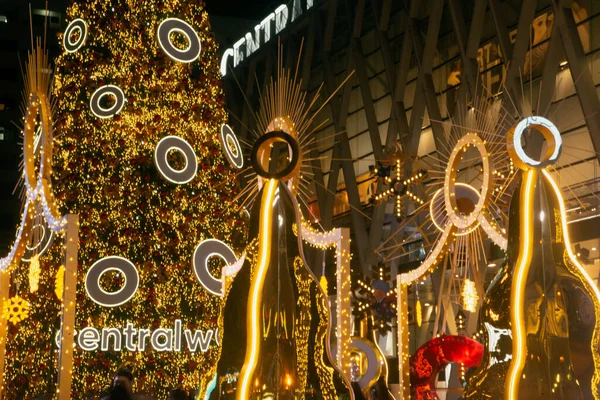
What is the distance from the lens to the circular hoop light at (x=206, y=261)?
51.3 feet

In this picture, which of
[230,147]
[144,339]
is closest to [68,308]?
[144,339]

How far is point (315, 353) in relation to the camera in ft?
24.6

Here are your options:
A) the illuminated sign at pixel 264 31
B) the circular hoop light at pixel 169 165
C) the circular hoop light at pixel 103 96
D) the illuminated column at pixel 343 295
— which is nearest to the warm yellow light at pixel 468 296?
the circular hoop light at pixel 169 165

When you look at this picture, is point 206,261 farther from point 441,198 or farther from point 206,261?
point 441,198

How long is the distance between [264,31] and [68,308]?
34891 millimetres

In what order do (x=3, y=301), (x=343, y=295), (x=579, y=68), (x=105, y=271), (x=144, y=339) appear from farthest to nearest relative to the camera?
(x=579, y=68)
(x=144, y=339)
(x=105, y=271)
(x=3, y=301)
(x=343, y=295)

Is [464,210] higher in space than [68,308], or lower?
higher

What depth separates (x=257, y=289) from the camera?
285 inches

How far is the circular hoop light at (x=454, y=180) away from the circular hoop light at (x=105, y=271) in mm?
5854

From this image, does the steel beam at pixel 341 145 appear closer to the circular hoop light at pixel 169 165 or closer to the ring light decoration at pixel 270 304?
the circular hoop light at pixel 169 165

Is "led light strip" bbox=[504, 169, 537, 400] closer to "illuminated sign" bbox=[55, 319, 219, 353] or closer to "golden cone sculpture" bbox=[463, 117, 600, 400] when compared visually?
"golden cone sculpture" bbox=[463, 117, 600, 400]

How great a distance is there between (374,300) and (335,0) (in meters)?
21.6

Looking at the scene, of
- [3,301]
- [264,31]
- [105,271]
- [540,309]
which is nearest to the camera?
[540,309]

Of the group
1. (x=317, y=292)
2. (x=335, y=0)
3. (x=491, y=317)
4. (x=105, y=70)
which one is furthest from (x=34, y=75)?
(x=335, y=0)
